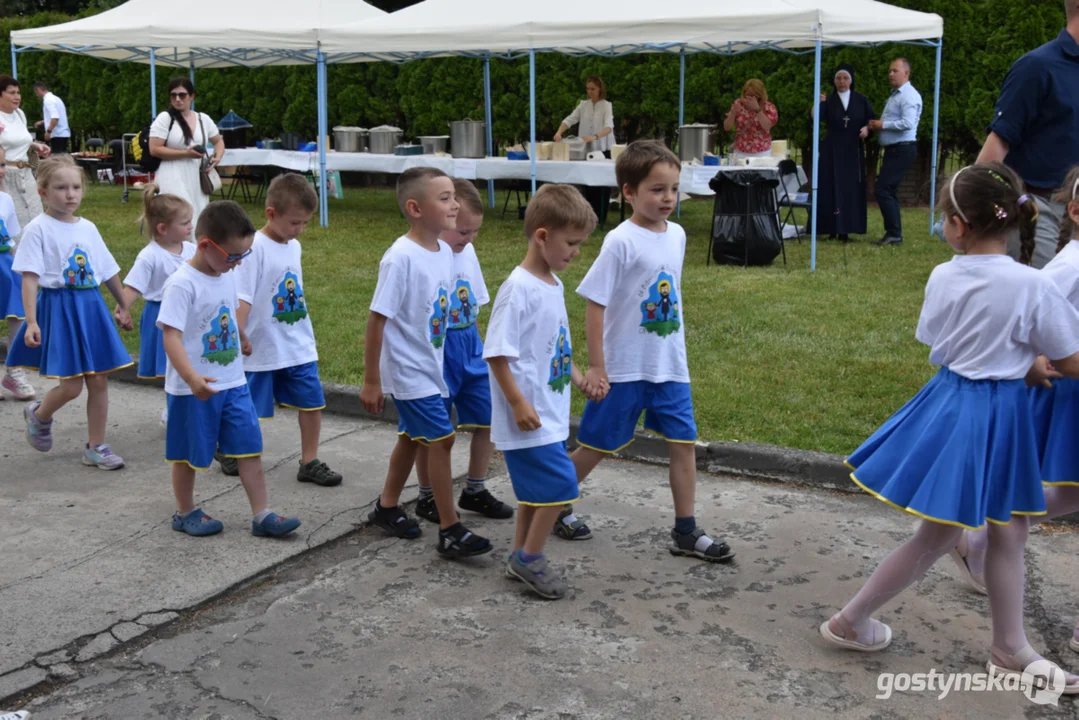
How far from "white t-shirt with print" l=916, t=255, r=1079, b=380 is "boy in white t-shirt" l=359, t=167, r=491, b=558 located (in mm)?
1866

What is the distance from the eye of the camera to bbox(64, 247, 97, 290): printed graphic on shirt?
5.71 meters

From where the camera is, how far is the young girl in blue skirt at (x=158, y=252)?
217 inches

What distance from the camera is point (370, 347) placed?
4.32 metres

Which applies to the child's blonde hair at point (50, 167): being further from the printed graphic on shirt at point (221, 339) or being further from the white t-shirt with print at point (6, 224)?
the printed graphic on shirt at point (221, 339)

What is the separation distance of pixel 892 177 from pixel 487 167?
16.0 ft

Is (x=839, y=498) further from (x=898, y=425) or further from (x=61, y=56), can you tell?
(x=61, y=56)

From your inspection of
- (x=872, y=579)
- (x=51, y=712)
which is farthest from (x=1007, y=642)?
(x=51, y=712)

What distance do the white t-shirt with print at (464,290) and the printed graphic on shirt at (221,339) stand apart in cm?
87

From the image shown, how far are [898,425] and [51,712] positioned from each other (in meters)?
2.55

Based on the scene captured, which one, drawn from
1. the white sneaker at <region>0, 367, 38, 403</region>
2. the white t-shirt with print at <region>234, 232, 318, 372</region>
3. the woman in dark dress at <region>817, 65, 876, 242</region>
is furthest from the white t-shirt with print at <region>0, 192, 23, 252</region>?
the woman in dark dress at <region>817, 65, 876, 242</region>

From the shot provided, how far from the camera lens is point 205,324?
14.9 feet

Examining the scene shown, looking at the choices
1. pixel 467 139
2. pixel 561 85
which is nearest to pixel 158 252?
pixel 467 139

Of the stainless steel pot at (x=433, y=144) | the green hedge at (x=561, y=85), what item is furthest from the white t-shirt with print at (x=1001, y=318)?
the green hedge at (x=561, y=85)

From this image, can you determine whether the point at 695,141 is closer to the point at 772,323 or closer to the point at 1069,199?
the point at 772,323
